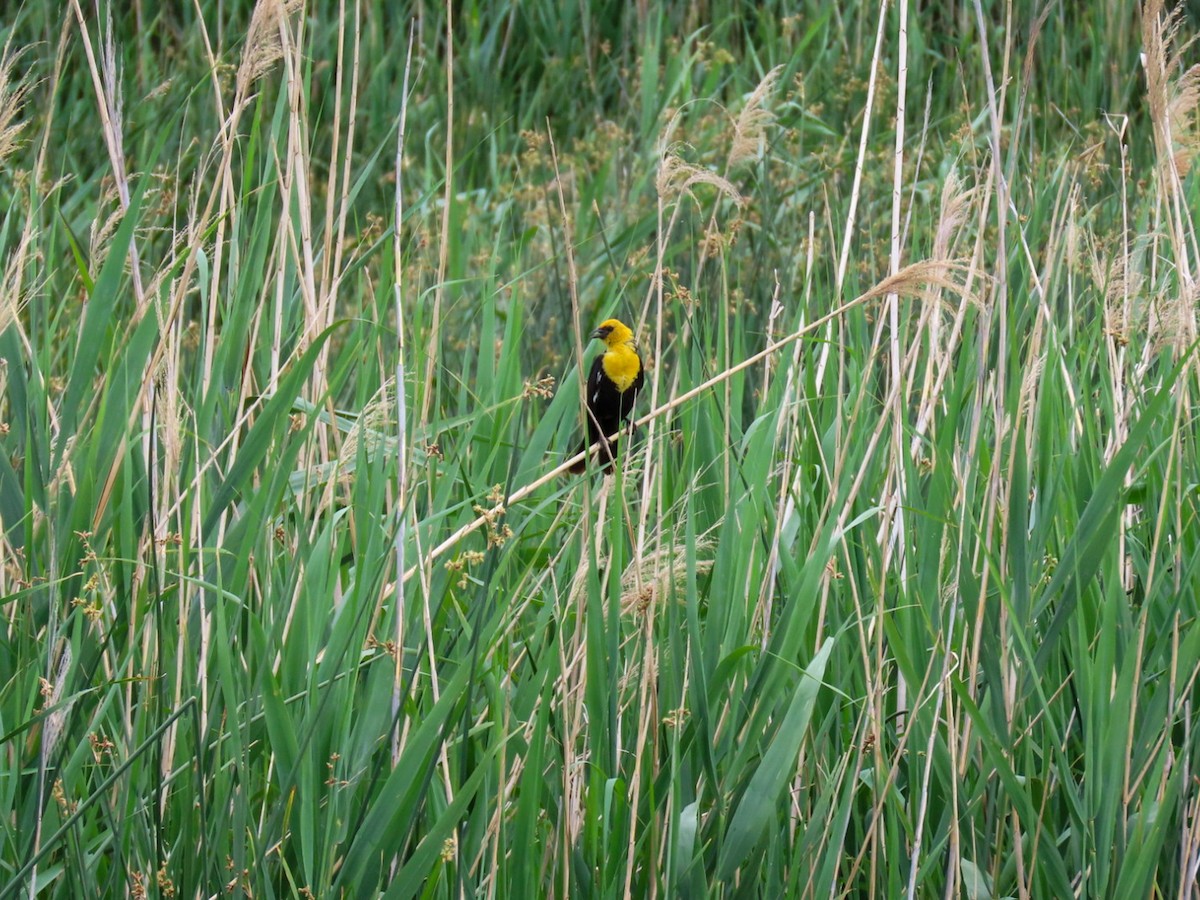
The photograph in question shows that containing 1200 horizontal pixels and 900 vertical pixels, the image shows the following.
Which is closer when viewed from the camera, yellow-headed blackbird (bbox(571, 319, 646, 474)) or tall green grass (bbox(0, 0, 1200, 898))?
tall green grass (bbox(0, 0, 1200, 898))

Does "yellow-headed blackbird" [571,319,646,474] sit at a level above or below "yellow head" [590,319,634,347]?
below

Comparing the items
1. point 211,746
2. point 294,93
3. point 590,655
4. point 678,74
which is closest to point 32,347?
point 294,93

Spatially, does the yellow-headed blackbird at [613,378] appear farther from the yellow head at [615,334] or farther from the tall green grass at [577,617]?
the tall green grass at [577,617]

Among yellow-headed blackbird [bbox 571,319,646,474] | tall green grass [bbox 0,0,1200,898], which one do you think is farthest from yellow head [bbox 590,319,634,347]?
tall green grass [bbox 0,0,1200,898]

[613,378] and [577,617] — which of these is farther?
[613,378]

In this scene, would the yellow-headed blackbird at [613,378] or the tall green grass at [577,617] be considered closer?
the tall green grass at [577,617]

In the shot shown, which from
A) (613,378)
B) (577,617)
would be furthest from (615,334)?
(577,617)

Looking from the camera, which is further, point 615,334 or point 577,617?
point 615,334

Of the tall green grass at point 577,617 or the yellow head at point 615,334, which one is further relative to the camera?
the yellow head at point 615,334

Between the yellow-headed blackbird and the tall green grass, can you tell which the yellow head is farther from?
the tall green grass

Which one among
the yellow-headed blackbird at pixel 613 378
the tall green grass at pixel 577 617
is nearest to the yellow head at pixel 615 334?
the yellow-headed blackbird at pixel 613 378

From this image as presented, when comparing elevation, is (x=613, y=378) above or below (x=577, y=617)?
below

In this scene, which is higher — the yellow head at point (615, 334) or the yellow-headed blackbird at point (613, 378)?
the yellow head at point (615, 334)

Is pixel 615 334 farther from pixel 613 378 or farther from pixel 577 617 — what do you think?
pixel 577 617
